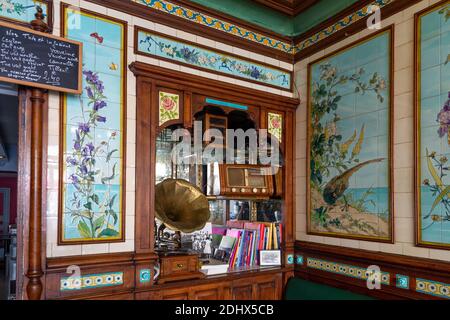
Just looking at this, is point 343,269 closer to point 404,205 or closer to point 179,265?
point 404,205

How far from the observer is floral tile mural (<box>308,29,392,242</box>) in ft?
7.66

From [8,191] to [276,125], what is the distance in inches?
396

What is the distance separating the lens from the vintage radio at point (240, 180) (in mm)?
2867

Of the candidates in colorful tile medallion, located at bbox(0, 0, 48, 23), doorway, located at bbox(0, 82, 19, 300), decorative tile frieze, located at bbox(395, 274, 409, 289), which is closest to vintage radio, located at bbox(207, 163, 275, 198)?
decorative tile frieze, located at bbox(395, 274, 409, 289)

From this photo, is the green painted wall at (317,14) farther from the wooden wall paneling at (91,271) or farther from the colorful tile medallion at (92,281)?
the colorful tile medallion at (92,281)

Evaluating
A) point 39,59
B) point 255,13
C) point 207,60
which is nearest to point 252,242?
point 207,60

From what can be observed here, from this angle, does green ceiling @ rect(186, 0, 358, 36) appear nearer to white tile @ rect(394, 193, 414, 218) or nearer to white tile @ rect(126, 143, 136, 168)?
white tile @ rect(126, 143, 136, 168)

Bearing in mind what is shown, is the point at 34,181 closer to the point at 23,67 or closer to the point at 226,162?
the point at 23,67

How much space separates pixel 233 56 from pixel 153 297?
1.82 m

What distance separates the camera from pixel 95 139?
85.4 inches

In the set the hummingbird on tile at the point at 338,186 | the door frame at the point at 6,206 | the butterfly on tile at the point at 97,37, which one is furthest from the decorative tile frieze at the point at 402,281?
the door frame at the point at 6,206

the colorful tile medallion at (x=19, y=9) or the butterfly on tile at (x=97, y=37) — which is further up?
the colorful tile medallion at (x=19, y=9)

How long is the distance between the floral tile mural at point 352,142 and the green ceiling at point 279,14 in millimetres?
326

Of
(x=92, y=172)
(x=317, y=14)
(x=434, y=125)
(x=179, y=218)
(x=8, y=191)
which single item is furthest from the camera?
(x=8, y=191)
